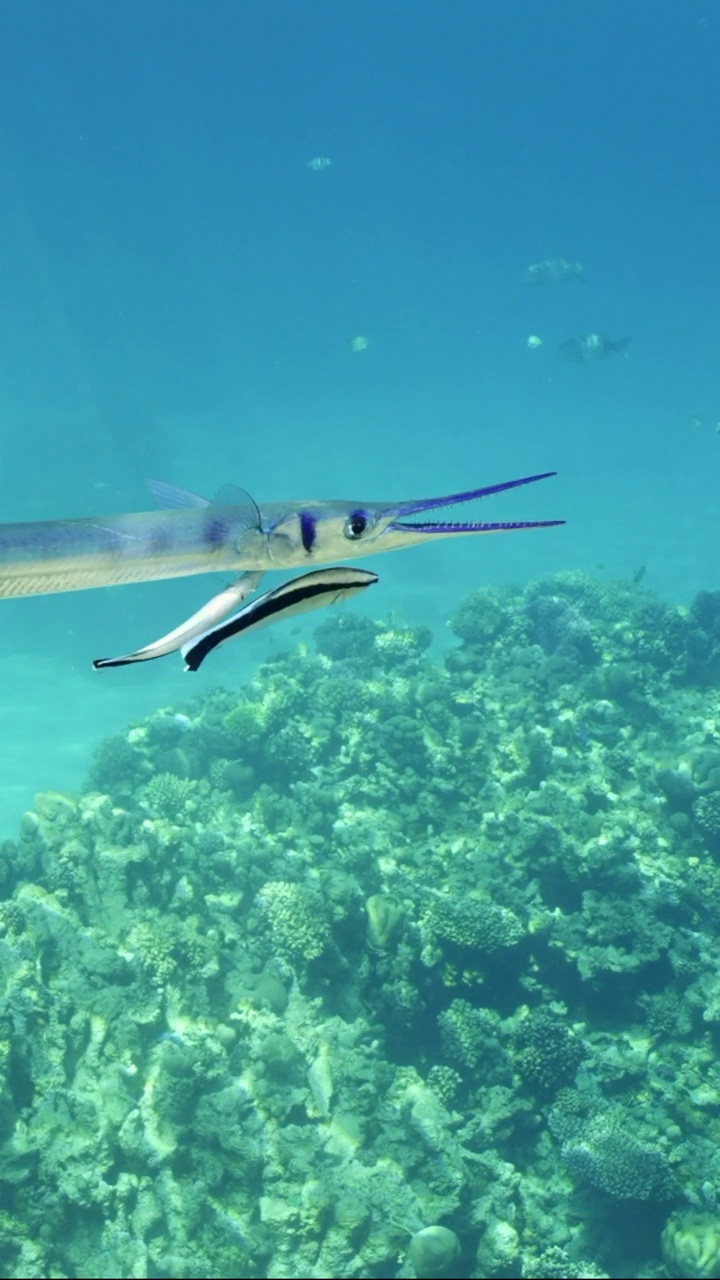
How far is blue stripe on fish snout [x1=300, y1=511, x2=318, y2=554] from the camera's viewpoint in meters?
1.62

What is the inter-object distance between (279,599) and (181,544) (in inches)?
15.7

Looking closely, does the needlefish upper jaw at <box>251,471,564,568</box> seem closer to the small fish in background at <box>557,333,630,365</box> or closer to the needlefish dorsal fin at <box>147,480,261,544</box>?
the needlefish dorsal fin at <box>147,480,261,544</box>

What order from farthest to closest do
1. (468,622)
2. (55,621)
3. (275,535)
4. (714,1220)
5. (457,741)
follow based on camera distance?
(55,621)
(468,622)
(457,741)
(714,1220)
(275,535)

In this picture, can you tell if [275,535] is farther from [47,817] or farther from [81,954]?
[47,817]

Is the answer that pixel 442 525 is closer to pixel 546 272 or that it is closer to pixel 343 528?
pixel 343 528

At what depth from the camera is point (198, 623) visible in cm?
148

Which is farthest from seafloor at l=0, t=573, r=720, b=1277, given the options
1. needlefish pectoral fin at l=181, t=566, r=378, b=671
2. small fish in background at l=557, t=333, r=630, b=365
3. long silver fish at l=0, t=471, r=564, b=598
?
small fish in background at l=557, t=333, r=630, b=365

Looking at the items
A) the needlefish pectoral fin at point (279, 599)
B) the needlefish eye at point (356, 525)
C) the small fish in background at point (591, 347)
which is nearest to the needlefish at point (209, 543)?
the needlefish eye at point (356, 525)

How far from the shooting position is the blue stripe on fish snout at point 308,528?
1.62 m

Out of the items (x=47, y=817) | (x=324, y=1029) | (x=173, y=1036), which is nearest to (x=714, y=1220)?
(x=324, y=1029)

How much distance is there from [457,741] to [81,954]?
6.12 metres

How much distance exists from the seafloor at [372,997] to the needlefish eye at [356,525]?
19.1 ft

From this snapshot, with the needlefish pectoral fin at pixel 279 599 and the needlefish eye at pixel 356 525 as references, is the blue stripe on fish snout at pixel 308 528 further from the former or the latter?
A: the needlefish pectoral fin at pixel 279 599

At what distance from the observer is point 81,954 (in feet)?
24.7
